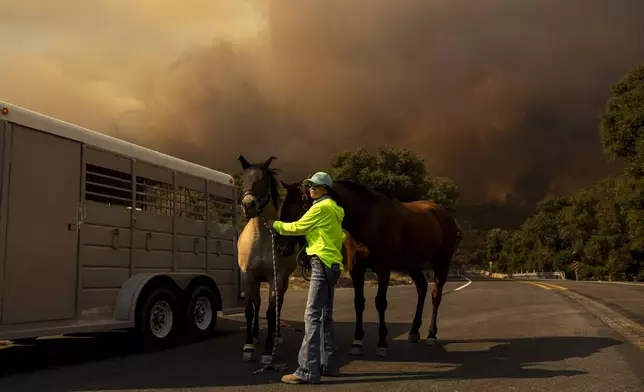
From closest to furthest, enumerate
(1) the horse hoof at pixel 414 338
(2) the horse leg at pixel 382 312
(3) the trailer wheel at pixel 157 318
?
(2) the horse leg at pixel 382 312 → (3) the trailer wheel at pixel 157 318 → (1) the horse hoof at pixel 414 338

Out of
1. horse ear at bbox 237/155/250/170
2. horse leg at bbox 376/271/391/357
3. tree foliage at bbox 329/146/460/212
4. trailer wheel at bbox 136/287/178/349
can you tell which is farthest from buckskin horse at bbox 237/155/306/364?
tree foliage at bbox 329/146/460/212

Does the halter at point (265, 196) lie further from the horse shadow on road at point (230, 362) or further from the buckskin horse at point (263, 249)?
the horse shadow on road at point (230, 362)

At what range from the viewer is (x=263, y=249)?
7.27 m

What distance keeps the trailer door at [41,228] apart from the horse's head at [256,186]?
7.19 ft

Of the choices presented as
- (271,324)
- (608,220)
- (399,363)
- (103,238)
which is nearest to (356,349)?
(399,363)

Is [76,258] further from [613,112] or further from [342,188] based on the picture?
[613,112]

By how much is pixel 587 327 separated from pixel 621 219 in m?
70.9

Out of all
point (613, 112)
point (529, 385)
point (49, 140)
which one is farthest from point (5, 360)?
point (613, 112)

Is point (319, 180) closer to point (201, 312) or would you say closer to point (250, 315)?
point (250, 315)

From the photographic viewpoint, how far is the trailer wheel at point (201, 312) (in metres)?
9.16

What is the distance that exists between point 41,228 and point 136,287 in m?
1.65

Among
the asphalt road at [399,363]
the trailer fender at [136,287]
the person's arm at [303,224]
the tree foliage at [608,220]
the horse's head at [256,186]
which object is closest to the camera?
the asphalt road at [399,363]

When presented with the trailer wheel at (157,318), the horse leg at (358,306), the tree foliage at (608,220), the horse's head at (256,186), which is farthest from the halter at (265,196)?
the tree foliage at (608,220)

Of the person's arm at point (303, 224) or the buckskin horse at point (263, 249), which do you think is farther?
the buckskin horse at point (263, 249)
